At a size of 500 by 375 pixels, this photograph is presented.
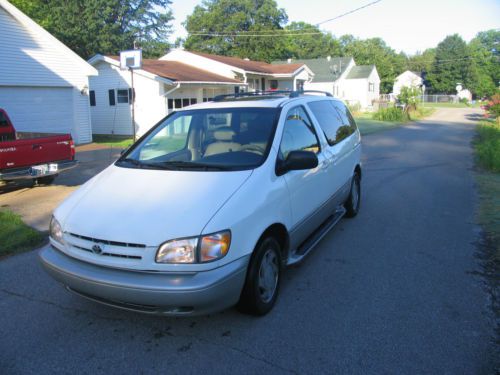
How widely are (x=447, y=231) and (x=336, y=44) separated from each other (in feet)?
270

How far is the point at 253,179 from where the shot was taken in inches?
142

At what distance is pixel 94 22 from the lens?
139ft

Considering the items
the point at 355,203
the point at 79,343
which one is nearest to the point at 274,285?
the point at 79,343

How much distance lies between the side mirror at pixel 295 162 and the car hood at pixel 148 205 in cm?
40

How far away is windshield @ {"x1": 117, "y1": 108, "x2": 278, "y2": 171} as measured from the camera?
4051mm

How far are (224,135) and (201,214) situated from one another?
4.80 ft

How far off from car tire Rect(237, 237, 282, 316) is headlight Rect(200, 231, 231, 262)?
15.8 inches

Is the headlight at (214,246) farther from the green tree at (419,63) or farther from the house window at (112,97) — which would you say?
the green tree at (419,63)

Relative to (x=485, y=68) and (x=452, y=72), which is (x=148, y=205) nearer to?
(x=452, y=72)

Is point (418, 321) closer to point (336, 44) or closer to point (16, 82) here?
point (16, 82)

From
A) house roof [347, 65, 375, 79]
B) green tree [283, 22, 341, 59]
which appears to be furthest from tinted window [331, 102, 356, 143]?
green tree [283, 22, 341, 59]

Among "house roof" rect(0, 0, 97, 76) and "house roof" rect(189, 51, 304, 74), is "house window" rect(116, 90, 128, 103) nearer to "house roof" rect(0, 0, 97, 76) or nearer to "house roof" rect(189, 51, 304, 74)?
"house roof" rect(0, 0, 97, 76)

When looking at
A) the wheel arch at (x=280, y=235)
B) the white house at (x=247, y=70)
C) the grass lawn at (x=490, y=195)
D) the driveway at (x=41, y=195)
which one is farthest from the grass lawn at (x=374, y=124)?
the wheel arch at (x=280, y=235)

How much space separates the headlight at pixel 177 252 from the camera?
10.00 feet
